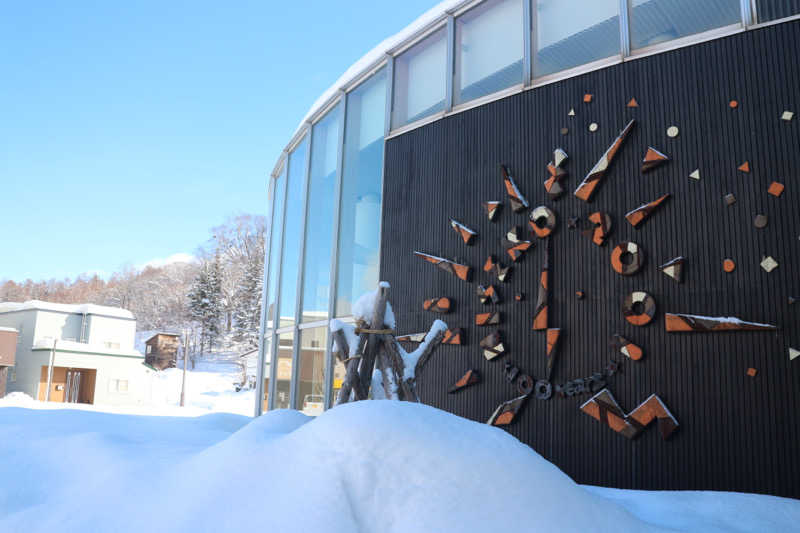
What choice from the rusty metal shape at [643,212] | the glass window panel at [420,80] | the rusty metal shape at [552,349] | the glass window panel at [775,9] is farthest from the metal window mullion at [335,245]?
the glass window panel at [775,9]

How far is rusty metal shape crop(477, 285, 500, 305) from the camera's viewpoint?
7.34 m

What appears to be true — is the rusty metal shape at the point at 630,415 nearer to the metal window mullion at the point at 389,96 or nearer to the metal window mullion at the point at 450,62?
the metal window mullion at the point at 450,62

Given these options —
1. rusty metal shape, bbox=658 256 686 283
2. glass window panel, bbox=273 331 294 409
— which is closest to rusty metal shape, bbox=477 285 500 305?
rusty metal shape, bbox=658 256 686 283

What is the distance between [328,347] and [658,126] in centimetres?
581

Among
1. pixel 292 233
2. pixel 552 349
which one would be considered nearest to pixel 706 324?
pixel 552 349

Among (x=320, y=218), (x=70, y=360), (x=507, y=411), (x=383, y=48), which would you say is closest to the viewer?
(x=507, y=411)

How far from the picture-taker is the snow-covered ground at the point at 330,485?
205cm

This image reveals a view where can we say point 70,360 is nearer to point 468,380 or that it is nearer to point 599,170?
point 468,380

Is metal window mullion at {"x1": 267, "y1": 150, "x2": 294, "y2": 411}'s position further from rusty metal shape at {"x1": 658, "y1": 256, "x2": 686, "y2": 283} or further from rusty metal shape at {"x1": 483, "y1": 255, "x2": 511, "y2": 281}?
rusty metal shape at {"x1": 658, "y1": 256, "x2": 686, "y2": 283}

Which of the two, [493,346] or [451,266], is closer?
[493,346]

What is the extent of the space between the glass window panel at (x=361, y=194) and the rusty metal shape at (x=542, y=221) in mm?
2780

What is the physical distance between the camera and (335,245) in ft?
32.6

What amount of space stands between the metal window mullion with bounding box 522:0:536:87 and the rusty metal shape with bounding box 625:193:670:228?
222 cm

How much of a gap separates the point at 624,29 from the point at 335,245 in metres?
5.31
